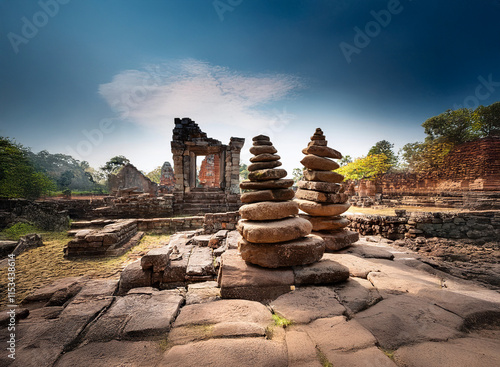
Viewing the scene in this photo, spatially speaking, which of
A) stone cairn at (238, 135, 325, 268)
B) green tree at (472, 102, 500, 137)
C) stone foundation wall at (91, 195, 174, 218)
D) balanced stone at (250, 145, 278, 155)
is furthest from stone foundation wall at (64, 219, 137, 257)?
green tree at (472, 102, 500, 137)

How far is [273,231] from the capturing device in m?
2.46

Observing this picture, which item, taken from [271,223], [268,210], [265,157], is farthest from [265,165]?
[271,223]

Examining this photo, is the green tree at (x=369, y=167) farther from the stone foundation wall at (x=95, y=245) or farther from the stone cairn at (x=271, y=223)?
the stone foundation wall at (x=95, y=245)

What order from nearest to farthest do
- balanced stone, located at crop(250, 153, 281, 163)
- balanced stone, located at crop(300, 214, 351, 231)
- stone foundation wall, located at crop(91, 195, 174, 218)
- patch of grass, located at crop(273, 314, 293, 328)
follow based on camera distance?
patch of grass, located at crop(273, 314, 293, 328)
balanced stone, located at crop(250, 153, 281, 163)
balanced stone, located at crop(300, 214, 351, 231)
stone foundation wall, located at crop(91, 195, 174, 218)

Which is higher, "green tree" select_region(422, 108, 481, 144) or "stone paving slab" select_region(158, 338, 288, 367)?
"green tree" select_region(422, 108, 481, 144)

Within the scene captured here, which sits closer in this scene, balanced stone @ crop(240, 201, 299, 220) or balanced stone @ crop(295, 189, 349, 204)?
balanced stone @ crop(240, 201, 299, 220)

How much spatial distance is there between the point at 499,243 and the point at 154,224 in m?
14.0

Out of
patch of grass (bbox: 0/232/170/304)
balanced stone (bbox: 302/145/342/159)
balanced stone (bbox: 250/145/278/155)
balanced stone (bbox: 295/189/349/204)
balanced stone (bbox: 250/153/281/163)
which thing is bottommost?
patch of grass (bbox: 0/232/170/304)

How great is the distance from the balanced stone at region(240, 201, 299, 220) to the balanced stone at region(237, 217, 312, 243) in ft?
0.36

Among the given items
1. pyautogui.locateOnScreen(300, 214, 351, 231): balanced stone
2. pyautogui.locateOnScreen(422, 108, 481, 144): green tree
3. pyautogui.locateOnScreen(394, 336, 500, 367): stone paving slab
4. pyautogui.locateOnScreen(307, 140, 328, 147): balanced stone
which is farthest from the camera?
pyautogui.locateOnScreen(422, 108, 481, 144): green tree

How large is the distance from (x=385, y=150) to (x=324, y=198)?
3823 cm

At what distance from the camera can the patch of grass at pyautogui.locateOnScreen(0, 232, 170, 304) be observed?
12.3ft

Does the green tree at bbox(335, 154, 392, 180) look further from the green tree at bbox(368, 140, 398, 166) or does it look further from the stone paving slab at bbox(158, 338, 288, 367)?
the stone paving slab at bbox(158, 338, 288, 367)

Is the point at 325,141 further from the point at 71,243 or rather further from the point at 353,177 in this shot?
the point at 353,177
